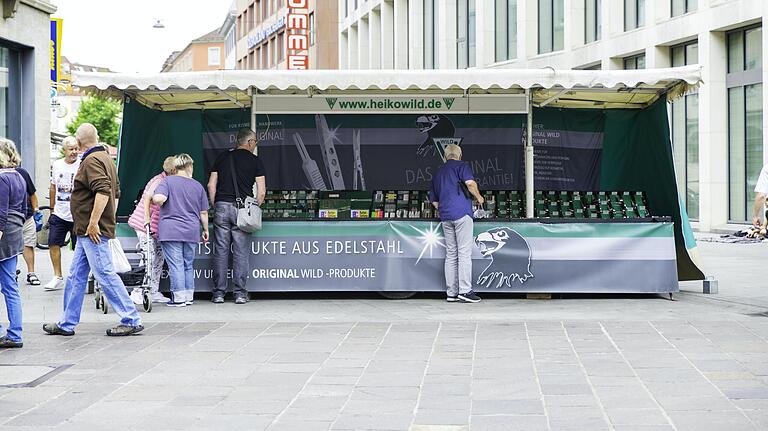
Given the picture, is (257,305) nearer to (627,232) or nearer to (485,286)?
(485,286)

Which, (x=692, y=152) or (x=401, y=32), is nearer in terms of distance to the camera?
(x=692, y=152)

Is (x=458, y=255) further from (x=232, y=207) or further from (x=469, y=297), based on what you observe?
(x=232, y=207)

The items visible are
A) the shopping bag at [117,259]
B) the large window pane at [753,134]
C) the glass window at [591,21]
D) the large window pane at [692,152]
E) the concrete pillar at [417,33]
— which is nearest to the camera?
the shopping bag at [117,259]

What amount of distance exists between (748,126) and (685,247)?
15597 millimetres

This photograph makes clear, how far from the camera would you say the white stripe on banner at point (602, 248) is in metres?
12.2

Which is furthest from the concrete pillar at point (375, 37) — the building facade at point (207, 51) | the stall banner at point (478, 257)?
the building facade at point (207, 51)

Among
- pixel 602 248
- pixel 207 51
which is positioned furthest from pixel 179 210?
pixel 207 51

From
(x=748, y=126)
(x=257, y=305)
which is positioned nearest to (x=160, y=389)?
(x=257, y=305)

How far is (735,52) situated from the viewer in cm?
2756

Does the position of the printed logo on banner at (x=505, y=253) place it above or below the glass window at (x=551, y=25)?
below

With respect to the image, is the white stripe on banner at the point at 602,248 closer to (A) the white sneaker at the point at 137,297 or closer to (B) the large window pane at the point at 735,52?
(A) the white sneaker at the point at 137,297

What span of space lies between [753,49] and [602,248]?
54.0 ft

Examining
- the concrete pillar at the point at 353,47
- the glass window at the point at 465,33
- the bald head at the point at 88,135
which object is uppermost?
the concrete pillar at the point at 353,47

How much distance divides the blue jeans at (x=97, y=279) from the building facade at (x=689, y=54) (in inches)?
764
